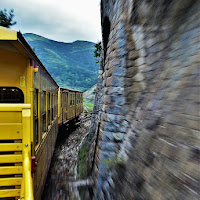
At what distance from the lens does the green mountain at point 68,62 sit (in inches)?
3614

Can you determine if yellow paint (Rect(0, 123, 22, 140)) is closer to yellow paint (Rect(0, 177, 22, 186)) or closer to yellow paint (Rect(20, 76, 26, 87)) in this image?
yellow paint (Rect(0, 177, 22, 186))

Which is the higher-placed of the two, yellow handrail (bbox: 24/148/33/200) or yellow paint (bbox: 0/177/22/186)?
yellow handrail (bbox: 24/148/33/200)

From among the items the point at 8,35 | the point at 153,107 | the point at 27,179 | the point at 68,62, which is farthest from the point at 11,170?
the point at 68,62

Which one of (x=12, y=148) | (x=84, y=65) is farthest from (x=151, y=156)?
(x=84, y=65)

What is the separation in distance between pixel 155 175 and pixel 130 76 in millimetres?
1889

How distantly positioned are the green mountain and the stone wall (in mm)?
76423

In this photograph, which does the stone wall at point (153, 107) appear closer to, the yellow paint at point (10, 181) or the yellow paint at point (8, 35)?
the yellow paint at point (10, 181)

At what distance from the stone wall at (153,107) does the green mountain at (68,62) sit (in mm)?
76423

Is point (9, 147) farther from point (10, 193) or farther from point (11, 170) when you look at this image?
point (10, 193)

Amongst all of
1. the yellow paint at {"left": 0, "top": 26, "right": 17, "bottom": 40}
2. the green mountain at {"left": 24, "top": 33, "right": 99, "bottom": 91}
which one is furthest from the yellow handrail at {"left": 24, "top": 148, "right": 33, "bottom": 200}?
the green mountain at {"left": 24, "top": 33, "right": 99, "bottom": 91}

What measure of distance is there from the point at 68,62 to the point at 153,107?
398ft

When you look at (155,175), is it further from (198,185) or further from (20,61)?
(20,61)

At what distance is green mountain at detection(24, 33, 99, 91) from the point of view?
9179cm

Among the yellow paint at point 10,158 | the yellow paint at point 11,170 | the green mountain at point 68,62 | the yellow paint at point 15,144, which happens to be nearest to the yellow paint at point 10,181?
the yellow paint at point 15,144
